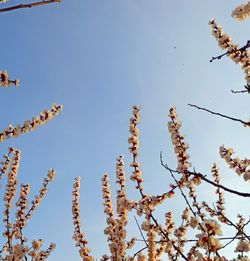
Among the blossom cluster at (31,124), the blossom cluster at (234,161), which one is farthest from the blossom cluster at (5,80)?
the blossom cluster at (234,161)

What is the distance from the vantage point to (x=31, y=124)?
22.2 ft

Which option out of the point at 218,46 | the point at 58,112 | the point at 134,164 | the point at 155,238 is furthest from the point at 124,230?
the point at 218,46

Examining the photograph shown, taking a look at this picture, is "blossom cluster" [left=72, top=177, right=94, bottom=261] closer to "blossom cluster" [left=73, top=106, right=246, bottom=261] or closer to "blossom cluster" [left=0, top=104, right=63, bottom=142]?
"blossom cluster" [left=73, top=106, right=246, bottom=261]

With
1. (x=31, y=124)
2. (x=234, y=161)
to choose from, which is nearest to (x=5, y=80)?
(x=31, y=124)

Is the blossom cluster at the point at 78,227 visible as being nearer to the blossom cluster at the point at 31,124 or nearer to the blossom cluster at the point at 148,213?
the blossom cluster at the point at 148,213

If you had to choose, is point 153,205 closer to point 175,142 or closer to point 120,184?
point 175,142

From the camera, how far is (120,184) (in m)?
8.83

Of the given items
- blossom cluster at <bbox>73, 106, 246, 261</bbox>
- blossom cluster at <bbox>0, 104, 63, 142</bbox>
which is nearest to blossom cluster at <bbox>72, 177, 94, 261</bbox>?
blossom cluster at <bbox>73, 106, 246, 261</bbox>

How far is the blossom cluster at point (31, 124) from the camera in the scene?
20.3ft

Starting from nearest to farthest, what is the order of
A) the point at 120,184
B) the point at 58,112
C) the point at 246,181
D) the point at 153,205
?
1. the point at 246,181
2. the point at 153,205
3. the point at 58,112
4. the point at 120,184

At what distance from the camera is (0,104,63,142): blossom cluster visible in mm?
6190

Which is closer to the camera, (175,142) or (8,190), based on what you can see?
(175,142)

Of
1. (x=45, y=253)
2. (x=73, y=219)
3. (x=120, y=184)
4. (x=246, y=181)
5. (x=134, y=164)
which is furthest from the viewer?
(x=73, y=219)

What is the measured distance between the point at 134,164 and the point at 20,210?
4.49 m
